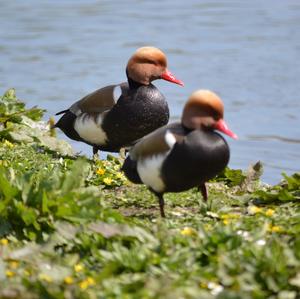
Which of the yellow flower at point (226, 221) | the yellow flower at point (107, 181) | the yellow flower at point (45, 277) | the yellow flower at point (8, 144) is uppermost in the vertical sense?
the yellow flower at point (45, 277)

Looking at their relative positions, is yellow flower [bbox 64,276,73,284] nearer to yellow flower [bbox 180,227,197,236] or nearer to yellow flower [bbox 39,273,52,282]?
yellow flower [bbox 39,273,52,282]

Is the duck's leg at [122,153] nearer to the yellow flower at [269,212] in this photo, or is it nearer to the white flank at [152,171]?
the white flank at [152,171]

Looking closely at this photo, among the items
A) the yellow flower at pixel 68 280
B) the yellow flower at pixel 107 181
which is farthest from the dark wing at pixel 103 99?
the yellow flower at pixel 68 280

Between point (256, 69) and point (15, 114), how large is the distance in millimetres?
4763

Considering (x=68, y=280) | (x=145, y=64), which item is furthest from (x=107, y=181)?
(x=68, y=280)

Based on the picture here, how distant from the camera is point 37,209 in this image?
5.47 meters

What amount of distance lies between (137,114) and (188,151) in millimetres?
1819

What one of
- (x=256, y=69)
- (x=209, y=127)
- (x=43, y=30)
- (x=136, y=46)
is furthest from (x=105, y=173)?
(x=43, y=30)

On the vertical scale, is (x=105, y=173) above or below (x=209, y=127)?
below

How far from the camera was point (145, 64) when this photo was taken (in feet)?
24.8

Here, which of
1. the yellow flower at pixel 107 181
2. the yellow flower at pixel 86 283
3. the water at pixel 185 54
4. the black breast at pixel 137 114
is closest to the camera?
the yellow flower at pixel 86 283

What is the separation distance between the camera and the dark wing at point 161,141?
5766 mm

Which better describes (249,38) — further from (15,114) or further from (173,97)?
(15,114)

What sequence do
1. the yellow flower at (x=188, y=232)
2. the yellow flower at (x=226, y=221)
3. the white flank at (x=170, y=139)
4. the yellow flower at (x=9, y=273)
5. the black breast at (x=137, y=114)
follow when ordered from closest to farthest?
the yellow flower at (x=9, y=273) < the yellow flower at (x=188, y=232) < the yellow flower at (x=226, y=221) < the white flank at (x=170, y=139) < the black breast at (x=137, y=114)
